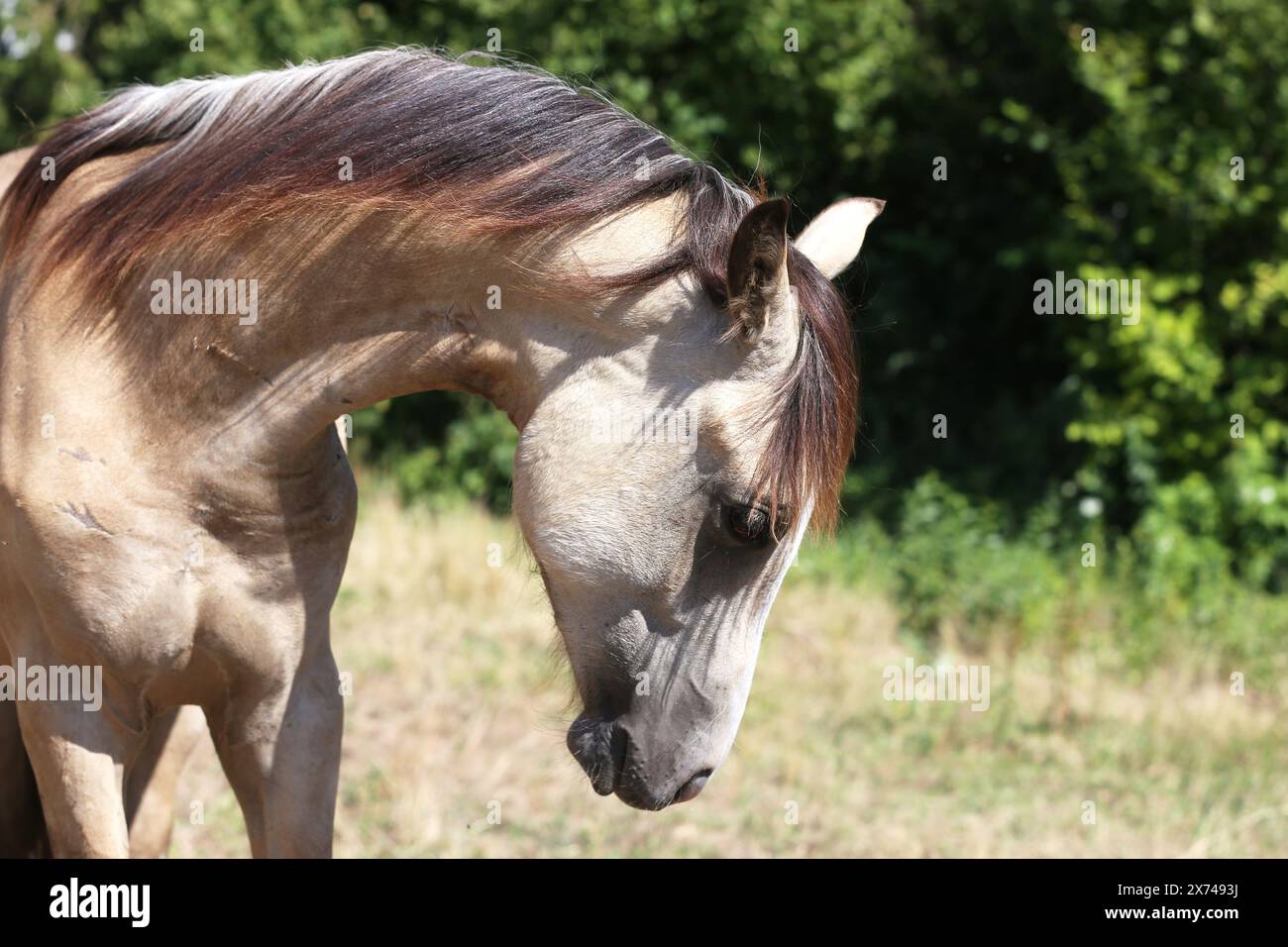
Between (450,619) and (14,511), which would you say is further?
(450,619)

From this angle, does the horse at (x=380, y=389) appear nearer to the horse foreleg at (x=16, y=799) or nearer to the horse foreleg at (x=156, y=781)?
the horse foreleg at (x=16, y=799)

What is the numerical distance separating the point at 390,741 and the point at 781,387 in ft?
13.3

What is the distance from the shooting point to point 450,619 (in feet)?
23.6

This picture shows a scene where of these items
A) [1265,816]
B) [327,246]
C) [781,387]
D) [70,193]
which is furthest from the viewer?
[1265,816]

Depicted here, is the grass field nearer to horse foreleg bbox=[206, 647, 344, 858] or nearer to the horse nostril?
horse foreleg bbox=[206, 647, 344, 858]

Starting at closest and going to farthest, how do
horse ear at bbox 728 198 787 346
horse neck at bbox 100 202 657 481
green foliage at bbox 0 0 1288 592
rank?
horse ear at bbox 728 198 787 346 < horse neck at bbox 100 202 657 481 < green foliage at bbox 0 0 1288 592

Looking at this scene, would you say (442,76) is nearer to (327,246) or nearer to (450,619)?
(327,246)

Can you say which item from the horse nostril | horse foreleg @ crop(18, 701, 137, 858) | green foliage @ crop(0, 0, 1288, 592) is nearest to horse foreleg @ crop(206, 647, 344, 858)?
horse foreleg @ crop(18, 701, 137, 858)

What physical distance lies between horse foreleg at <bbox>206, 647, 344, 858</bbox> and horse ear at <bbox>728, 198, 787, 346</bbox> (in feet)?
3.87

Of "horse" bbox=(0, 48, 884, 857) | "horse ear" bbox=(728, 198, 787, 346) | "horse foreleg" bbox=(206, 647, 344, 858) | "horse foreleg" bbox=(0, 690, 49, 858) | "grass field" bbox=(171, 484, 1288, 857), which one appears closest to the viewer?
"horse ear" bbox=(728, 198, 787, 346)

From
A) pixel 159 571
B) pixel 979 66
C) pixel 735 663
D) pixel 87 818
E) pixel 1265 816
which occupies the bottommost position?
pixel 1265 816

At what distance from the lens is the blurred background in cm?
545

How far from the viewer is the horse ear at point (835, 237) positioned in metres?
2.69

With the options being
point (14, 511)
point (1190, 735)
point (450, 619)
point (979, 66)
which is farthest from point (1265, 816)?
point (979, 66)
